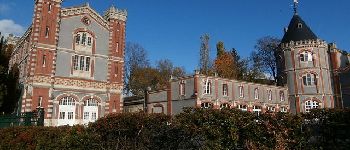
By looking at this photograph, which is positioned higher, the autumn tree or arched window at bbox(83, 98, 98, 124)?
the autumn tree

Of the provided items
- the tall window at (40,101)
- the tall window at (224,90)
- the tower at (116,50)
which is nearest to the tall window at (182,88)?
the tall window at (224,90)

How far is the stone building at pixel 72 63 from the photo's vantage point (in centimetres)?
2914

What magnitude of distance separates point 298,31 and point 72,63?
33.8 m

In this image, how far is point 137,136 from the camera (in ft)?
33.4

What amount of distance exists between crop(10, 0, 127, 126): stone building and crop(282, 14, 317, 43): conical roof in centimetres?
2652

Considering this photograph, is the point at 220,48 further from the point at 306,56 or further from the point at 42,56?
the point at 42,56

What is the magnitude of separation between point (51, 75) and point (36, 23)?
5.32 meters

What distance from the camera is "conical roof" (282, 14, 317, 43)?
151ft

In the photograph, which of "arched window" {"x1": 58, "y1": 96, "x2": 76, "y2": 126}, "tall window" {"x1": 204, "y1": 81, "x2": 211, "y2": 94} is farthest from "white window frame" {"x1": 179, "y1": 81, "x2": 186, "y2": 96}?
"arched window" {"x1": 58, "y1": 96, "x2": 76, "y2": 126}

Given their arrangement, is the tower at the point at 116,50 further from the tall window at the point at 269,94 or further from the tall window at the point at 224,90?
the tall window at the point at 269,94

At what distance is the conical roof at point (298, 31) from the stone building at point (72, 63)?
87.0ft

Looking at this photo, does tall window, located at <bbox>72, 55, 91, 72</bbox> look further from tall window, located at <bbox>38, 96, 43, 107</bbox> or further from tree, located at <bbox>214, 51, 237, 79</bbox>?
tree, located at <bbox>214, 51, 237, 79</bbox>

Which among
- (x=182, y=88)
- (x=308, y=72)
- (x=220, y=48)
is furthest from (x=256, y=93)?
(x=220, y=48)

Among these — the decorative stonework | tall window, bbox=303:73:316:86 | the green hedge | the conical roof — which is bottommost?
the green hedge
